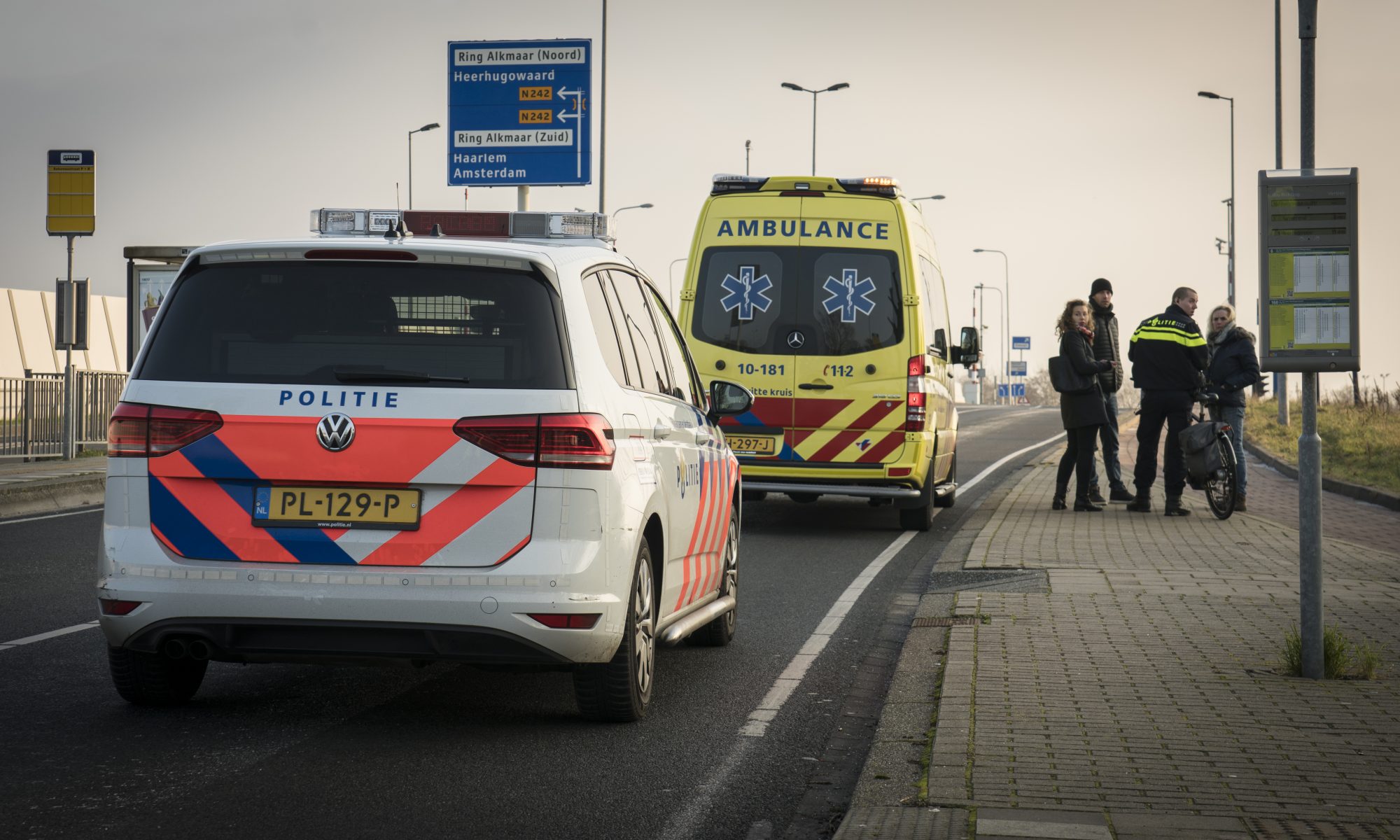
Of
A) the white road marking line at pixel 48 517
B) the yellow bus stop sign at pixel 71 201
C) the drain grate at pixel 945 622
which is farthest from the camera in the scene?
the yellow bus stop sign at pixel 71 201

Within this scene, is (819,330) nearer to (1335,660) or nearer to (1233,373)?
(1233,373)

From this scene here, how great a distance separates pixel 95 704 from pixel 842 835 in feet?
11.0

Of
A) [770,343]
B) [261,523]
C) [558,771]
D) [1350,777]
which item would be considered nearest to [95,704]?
[261,523]

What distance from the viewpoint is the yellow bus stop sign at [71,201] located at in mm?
22359

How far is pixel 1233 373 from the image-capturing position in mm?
14867

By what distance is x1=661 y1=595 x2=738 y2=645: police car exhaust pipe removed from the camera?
644cm

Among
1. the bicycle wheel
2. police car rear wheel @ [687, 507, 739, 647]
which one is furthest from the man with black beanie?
police car rear wheel @ [687, 507, 739, 647]

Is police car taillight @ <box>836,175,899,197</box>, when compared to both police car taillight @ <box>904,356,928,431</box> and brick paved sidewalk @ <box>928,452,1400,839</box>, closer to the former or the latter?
police car taillight @ <box>904,356,928,431</box>

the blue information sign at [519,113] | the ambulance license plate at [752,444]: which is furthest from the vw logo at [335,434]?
the blue information sign at [519,113]

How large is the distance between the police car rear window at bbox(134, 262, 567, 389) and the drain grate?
3.54 m

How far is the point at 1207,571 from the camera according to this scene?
10438 mm

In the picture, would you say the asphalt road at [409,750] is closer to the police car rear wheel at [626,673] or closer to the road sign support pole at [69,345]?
the police car rear wheel at [626,673]

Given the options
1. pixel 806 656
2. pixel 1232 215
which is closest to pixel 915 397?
pixel 806 656

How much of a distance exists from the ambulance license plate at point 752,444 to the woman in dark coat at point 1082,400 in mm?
3211
